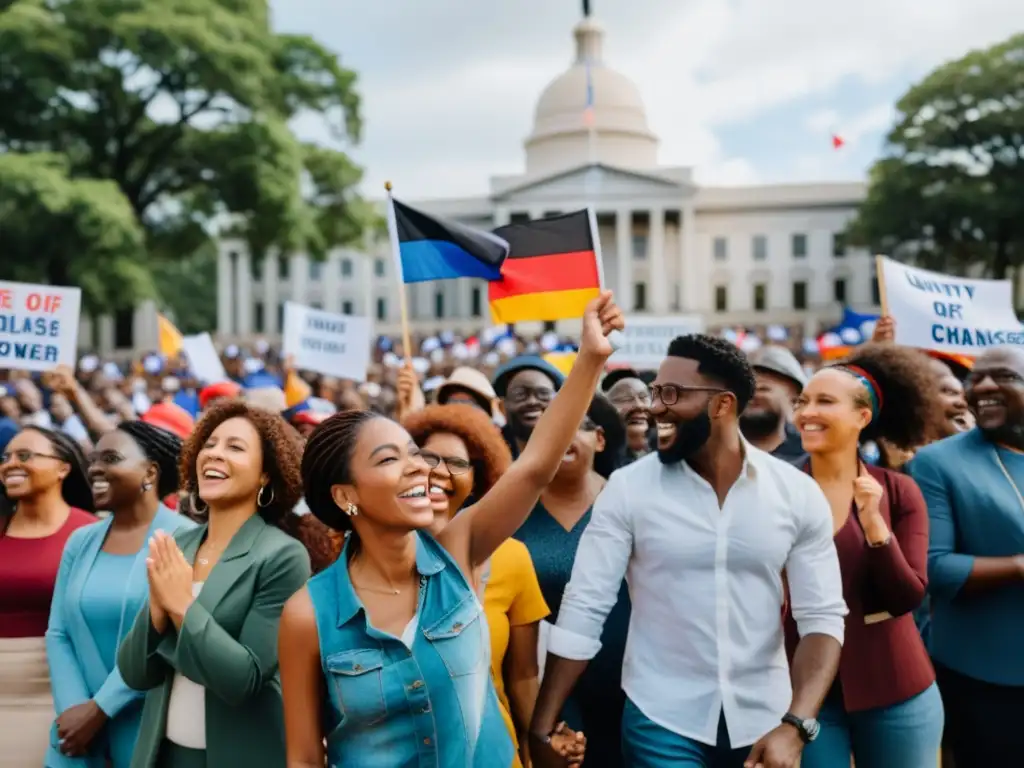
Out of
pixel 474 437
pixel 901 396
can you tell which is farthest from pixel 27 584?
pixel 901 396

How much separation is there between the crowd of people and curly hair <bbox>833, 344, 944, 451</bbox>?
0.01 meters

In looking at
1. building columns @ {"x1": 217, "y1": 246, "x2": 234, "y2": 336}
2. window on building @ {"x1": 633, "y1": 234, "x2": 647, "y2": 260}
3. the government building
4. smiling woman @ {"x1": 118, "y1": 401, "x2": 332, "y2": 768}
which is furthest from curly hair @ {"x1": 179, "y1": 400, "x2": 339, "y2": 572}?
window on building @ {"x1": 633, "y1": 234, "x2": 647, "y2": 260}

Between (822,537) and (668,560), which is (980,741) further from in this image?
(668,560)

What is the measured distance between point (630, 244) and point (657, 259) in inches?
76.4

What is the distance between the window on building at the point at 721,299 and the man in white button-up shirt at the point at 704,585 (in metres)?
75.9

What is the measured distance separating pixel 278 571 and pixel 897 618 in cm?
192

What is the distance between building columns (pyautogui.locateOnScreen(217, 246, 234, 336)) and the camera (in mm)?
72188

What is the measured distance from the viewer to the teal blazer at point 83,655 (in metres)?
3.61

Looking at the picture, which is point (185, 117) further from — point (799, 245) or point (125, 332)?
point (799, 245)

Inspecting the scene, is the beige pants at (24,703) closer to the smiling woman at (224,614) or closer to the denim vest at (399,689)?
the smiling woman at (224,614)

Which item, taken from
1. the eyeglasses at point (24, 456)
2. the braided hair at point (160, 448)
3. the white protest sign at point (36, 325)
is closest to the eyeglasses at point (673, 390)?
the braided hair at point (160, 448)

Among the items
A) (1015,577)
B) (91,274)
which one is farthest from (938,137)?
(1015,577)

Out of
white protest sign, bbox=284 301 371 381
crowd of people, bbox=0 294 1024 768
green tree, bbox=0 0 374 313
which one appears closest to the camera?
crowd of people, bbox=0 294 1024 768

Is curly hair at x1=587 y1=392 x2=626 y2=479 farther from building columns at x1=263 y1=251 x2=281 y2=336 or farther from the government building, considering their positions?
building columns at x1=263 y1=251 x2=281 y2=336
